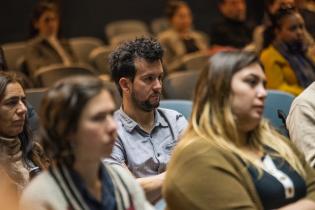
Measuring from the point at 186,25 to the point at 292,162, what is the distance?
13.9 ft

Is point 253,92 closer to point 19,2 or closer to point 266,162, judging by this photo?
point 266,162

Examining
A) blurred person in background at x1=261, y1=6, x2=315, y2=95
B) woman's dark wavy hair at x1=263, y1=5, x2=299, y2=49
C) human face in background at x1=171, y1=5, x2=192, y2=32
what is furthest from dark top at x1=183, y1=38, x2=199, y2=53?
blurred person in background at x1=261, y1=6, x2=315, y2=95

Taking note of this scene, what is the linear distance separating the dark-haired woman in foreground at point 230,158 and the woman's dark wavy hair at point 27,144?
0.69m

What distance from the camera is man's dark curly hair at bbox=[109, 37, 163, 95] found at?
9.55 feet

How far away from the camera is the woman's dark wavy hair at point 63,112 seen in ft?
6.54

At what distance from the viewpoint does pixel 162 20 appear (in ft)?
24.3

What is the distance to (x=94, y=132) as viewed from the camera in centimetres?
200

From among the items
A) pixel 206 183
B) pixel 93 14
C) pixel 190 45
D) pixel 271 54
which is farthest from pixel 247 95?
pixel 93 14

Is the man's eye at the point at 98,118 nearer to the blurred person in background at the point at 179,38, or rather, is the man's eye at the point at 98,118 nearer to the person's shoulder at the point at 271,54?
the person's shoulder at the point at 271,54

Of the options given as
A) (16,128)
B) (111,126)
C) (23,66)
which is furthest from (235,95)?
(23,66)

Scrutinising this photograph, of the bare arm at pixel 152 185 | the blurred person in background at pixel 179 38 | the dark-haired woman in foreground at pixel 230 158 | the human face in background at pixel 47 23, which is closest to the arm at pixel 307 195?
the dark-haired woman in foreground at pixel 230 158

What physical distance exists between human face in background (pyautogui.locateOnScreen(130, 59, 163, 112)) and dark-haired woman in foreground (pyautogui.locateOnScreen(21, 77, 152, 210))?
818mm

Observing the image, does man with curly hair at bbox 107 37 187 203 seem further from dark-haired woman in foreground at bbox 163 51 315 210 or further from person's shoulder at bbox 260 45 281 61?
person's shoulder at bbox 260 45 281 61

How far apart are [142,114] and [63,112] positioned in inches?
36.8
